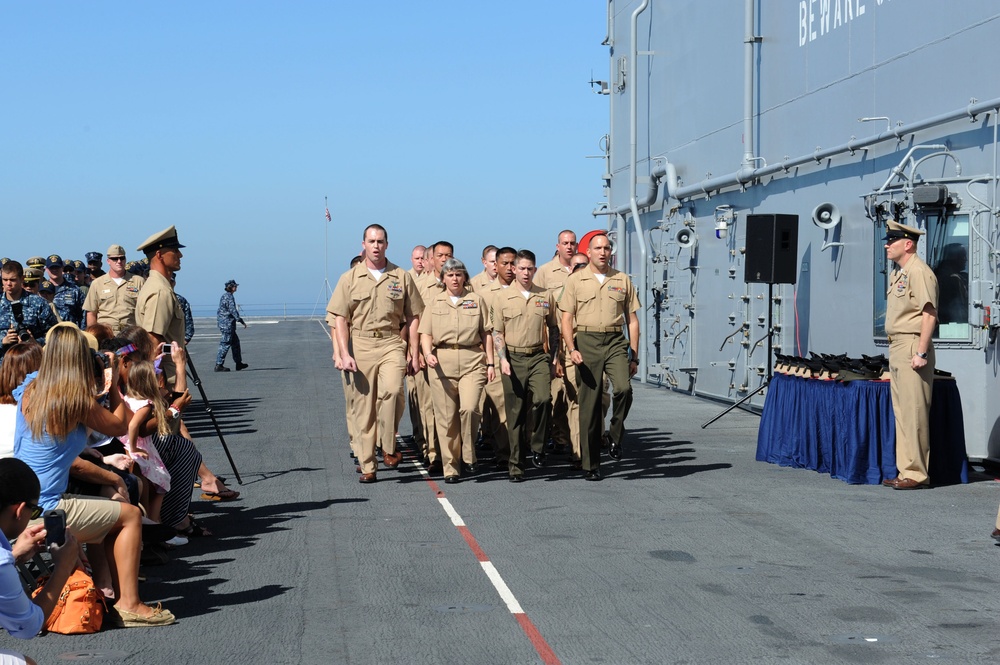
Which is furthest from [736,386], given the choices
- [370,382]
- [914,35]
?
[370,382]

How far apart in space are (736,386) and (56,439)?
1247cm

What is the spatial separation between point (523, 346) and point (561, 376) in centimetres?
100

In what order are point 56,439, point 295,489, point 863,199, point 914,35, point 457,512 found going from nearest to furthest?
point 56,439 → point 457,512 → point 295,489 → point 914,35 → point 863,199

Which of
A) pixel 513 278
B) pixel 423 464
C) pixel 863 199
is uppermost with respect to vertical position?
pixel 863 199

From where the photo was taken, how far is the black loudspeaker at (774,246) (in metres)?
14.5

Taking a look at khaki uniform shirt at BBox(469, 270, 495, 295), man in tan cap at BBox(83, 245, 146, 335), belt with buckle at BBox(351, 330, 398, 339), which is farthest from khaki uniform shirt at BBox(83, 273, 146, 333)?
belt with buckle at BBox(351, 330, 398, 339)

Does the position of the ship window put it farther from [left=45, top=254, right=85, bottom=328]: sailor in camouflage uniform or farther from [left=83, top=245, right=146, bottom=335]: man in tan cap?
[left=45, top=254, right=85, bottom=328]: sailor in camouflage uniform

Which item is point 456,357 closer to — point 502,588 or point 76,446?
point 502,588

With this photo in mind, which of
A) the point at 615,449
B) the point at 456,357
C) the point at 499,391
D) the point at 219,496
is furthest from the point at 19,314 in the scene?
the point at 615,449

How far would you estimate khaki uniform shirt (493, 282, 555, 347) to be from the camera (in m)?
11.0

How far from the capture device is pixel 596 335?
10867mm

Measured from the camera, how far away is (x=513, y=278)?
1134cm

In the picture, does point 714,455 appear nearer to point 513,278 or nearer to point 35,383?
point 513,278

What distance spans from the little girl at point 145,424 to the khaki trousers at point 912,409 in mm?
5791
